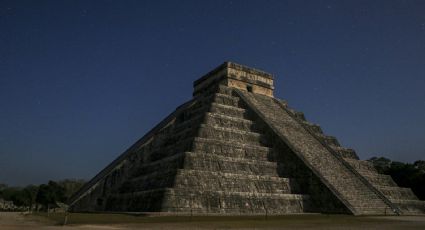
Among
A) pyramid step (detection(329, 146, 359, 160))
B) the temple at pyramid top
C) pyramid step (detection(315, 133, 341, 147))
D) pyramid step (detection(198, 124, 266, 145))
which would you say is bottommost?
pyramid step (detection(329, 146, 359, 160))

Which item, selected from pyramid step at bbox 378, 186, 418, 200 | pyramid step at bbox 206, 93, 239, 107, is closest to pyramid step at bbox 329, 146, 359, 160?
pyramid step at bbox 378, 186, 418, 200

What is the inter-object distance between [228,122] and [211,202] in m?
7.15

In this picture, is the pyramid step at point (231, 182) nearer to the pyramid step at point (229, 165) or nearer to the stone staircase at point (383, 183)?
the pyramid step at point (229, 165)

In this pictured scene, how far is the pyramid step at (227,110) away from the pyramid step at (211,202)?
7.33 metres

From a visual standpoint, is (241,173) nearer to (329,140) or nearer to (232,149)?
(232,149)

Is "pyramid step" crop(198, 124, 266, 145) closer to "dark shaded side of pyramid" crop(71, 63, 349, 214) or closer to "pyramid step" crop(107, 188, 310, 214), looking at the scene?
"dark shaded side of pyramid" crop(71, 63, 349, 214)

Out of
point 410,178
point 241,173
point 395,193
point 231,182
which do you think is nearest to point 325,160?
point 395,193

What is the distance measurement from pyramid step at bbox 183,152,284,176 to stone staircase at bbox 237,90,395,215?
1850mm

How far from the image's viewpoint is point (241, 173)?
683 inches

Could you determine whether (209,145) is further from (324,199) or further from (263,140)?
(324,199)

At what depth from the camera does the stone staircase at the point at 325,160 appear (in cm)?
1725

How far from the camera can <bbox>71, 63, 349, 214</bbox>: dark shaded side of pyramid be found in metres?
15.2

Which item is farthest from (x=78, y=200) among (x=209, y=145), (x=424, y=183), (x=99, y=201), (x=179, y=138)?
(x=424, y=183)

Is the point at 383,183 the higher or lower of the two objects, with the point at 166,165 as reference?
lower
